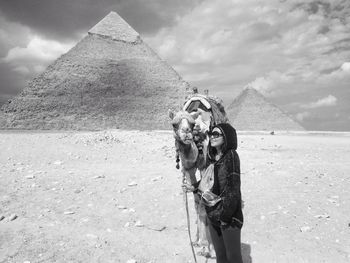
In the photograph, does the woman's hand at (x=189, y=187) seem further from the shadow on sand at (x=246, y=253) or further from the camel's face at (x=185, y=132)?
the shadow on sand at (x=246, y=253)

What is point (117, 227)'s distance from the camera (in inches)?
172

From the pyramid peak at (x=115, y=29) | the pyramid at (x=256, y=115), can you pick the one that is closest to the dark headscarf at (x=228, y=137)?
the pyramid peak at (x=115, y=29)

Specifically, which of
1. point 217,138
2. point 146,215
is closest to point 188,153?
point 217,138

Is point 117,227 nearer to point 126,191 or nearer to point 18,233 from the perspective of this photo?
point 18,233

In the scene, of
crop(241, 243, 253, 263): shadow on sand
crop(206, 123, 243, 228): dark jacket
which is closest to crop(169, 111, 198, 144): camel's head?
crop(206, 123, 243, 228): dark jacket

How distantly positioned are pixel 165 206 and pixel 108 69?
2842 inches

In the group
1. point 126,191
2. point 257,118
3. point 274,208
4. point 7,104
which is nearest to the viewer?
point 274,208

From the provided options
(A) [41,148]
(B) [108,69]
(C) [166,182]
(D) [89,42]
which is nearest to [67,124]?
(B) [108,69]

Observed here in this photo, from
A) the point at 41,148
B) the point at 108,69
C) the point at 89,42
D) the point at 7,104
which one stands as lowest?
the point at 41,148

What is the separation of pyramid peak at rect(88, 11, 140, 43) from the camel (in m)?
83.4

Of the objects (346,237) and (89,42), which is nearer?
(346,237)

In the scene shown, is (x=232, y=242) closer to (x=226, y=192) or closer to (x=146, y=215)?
(x=226, y=192)

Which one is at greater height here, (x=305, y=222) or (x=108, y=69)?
(x=108, y=69)

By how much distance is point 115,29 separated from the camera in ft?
277
